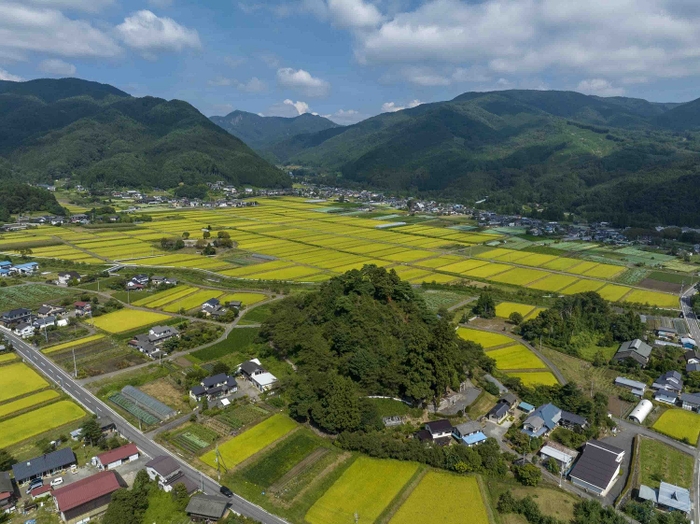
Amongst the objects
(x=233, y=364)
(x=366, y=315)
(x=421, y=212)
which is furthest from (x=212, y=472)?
(x=421, y=212)

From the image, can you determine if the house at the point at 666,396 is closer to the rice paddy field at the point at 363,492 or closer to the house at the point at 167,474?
the rice paddy field at the point at 363,492

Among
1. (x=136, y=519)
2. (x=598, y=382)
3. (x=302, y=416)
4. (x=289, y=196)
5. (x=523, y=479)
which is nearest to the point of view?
(x=136, y=519)

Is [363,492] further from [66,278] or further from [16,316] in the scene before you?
[66,278]

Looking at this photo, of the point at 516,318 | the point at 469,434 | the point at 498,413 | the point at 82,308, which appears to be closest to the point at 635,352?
the point at 516,318

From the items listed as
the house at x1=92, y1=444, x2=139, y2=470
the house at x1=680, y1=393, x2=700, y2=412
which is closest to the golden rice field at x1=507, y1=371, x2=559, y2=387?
the house at x1=680, y1=393, x2=700, y2=412

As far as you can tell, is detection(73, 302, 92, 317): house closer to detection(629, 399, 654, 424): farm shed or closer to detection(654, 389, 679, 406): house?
detection(629, 399, 654, 424): farm shed

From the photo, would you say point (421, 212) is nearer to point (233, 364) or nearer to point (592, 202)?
point (592, 202)

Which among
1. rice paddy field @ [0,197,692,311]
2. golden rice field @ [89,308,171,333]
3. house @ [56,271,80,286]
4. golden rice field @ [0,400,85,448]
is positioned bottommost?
golden rice field @ [0,400,85,448]
